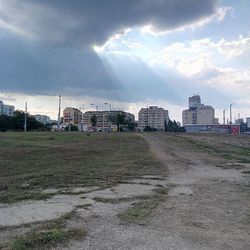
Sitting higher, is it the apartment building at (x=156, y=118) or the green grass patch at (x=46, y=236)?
the apartment building at (x=156, y=118)

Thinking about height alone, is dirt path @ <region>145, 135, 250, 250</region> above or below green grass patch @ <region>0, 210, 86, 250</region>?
below

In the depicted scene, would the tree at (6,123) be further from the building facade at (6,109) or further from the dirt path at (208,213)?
the dirt path at (208,213)

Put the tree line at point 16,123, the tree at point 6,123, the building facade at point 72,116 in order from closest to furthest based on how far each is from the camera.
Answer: the tree at point 6,123
the tree line at point 16,123
the building facade at point 72,116

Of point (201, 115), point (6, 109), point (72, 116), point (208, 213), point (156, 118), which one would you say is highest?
point (6, 109)

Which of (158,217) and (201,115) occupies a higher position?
(201,115)

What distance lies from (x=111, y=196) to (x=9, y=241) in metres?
4.66

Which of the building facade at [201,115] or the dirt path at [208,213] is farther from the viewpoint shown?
the building facade at [201,115]

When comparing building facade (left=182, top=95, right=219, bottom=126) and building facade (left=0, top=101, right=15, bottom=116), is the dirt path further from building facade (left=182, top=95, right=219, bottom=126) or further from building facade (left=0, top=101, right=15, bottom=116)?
building facade (left=0, top=101, right=15, bottom=116)

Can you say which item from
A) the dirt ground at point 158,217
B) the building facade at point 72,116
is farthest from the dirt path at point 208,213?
the building facade at point 72,116

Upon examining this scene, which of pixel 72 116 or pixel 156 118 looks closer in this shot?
pixel 72 116

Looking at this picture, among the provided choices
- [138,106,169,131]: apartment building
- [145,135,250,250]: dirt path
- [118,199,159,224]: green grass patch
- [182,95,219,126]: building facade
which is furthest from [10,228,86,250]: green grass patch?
[138,106,169,131]: apartment building

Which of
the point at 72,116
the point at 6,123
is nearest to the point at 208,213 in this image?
the point at 6,123

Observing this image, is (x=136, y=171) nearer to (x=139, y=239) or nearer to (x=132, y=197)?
(x=132, y=197)

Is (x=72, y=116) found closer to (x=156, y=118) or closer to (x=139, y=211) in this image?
(x=156, y=118)
